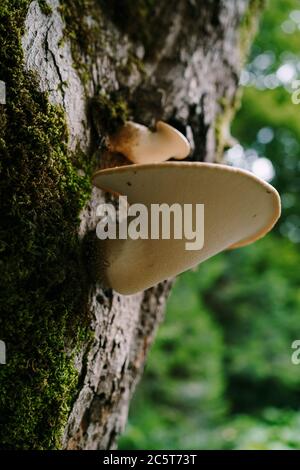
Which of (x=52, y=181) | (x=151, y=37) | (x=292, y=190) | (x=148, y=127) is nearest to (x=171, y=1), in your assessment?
(x=151, y=37)

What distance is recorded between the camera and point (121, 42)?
4.61 ft

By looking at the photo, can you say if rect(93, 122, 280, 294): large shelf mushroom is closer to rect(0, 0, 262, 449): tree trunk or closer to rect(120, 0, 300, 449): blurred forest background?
rect(0, 0, 262, 449): tree trunk

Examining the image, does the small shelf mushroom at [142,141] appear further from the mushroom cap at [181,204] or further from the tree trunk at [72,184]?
the mushroom cap at [181,204]

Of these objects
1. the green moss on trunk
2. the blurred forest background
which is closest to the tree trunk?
the green moss on trunk

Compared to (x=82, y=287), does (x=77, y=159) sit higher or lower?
higher

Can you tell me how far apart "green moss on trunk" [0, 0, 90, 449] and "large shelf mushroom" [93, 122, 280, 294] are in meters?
0.10

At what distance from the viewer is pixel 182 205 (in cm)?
92

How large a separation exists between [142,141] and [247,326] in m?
6.36

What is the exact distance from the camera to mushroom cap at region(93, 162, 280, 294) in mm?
837

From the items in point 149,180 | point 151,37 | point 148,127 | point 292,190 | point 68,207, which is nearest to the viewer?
point 149,180

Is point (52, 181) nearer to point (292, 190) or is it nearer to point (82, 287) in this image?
point (82, 287)

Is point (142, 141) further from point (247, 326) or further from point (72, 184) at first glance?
point (247, 326)

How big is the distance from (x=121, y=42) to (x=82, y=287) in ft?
2.62

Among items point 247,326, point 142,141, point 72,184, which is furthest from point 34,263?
point 247,326
